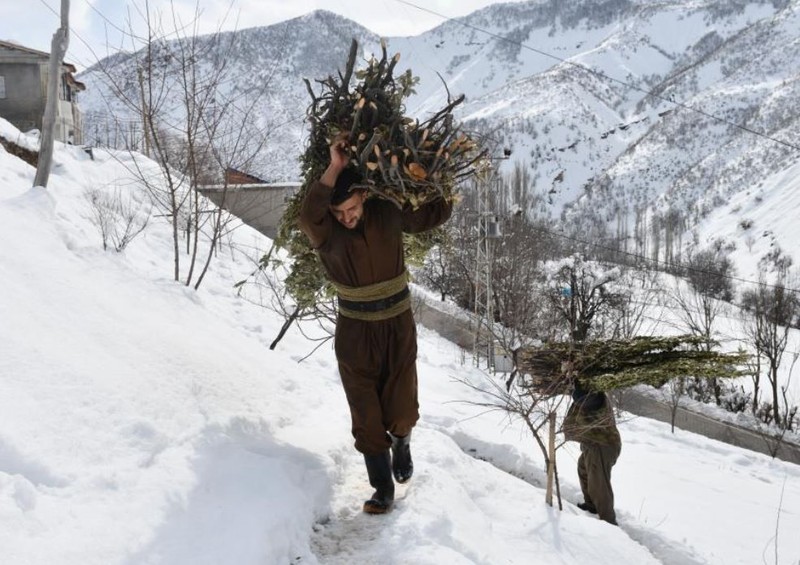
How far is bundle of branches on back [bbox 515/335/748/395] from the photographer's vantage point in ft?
11.5

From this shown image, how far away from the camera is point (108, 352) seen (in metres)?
3.17

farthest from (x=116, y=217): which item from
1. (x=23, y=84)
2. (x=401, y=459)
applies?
(x=23, y=84)

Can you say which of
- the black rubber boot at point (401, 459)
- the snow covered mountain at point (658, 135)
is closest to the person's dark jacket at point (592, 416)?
the black rubber boot at point (401, 459)

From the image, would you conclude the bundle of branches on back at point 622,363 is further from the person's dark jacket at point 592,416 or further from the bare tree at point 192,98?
the bare tree at point 192,98

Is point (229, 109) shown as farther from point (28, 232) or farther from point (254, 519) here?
point (254, 519)

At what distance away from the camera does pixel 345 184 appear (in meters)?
3.09

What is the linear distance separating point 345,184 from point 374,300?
628mm

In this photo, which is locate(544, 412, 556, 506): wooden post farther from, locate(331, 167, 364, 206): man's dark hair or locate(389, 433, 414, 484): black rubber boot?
locate(331, 167, 364, 206): man's dark hair

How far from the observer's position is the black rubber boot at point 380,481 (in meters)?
3.04

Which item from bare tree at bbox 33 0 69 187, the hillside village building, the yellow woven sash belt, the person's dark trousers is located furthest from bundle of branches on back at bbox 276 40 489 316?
the hillside village building

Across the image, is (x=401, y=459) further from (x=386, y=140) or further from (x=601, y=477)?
(x=601, y=477)

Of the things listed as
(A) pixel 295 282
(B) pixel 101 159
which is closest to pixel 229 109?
(A) pixel 295 282

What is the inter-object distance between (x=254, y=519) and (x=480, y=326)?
54.1ft

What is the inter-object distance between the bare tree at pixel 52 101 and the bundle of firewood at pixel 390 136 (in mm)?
5638
